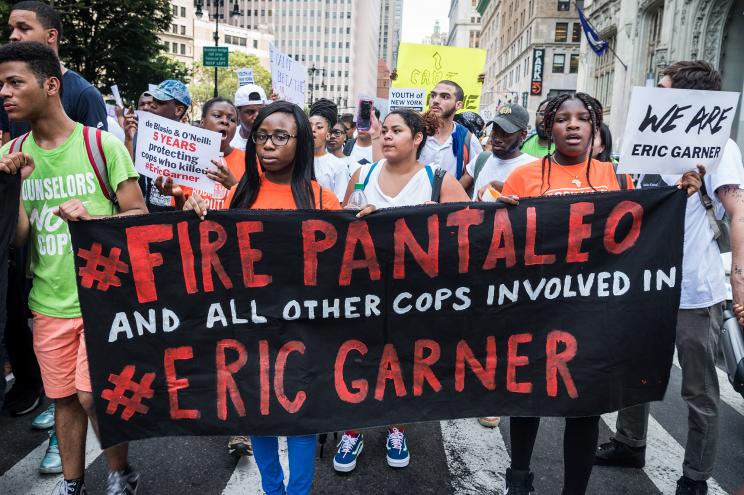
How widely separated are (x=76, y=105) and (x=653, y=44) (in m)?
32.2

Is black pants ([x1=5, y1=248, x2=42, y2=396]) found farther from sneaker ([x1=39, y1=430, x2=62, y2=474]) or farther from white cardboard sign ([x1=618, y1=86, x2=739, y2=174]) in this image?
white cardboard sign ([x1=618, y1=86, x2=739, y2=174])

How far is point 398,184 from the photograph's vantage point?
11.7 feet

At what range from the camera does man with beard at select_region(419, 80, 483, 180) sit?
5500 millimetres

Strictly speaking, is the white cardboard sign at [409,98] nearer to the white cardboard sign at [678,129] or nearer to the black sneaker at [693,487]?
the white cardboard sign at [678,129]

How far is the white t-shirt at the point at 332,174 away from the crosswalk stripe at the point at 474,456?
7.50ft

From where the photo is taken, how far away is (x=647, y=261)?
2787mm

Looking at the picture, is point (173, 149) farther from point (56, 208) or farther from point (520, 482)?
point (520, 482)

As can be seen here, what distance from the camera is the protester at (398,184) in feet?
11.4

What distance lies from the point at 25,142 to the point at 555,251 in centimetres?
269

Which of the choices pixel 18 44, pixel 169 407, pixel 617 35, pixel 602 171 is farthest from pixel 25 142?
pixel 617 35

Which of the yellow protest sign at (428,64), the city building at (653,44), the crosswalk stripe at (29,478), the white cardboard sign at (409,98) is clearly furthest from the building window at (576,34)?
the crosswalk stripe at (29,478)

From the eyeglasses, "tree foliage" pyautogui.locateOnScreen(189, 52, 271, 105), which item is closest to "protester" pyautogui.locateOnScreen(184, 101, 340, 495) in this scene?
the eyeglasses

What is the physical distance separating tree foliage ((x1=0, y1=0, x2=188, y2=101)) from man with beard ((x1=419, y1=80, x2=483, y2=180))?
19.3 meters

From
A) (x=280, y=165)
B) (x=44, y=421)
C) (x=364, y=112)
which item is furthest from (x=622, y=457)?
(x=364, y=112)
